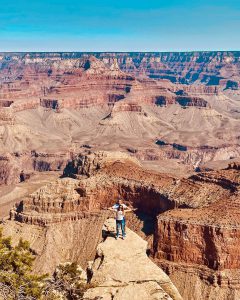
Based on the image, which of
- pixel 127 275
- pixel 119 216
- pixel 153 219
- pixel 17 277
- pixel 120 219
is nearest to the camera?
pixel 17 277

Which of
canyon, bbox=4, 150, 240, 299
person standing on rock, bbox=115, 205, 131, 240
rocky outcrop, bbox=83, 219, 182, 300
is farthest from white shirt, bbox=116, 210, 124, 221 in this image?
canyon, bbox=4, 150, 240, 299

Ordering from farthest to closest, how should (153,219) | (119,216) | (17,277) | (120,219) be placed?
1. (153,219)
2. (119,216)
3. (120,219)
4. (17,277)

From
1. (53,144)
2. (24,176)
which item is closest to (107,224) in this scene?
(24,176)

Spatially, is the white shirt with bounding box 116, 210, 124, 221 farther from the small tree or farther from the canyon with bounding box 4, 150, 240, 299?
the canyon with bounding box 4, 150, 240, 299

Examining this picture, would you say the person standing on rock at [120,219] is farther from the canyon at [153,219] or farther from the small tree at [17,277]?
the canyon at [153,219]

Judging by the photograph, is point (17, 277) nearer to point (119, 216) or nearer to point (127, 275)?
point (127, 275)

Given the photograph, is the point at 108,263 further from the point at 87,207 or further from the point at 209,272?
the point at 87,207

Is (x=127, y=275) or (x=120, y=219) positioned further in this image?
(x=120, y=219)

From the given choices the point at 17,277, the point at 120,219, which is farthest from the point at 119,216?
the point at 17,277

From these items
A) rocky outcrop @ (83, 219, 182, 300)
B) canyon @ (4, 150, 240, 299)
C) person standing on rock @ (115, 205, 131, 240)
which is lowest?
canyon @ (4, 150, 240, 299)
